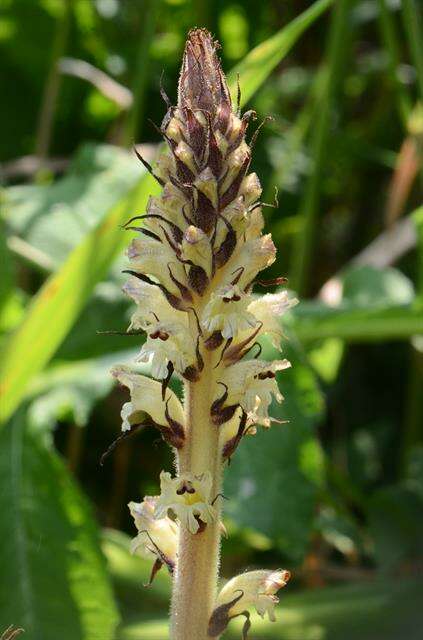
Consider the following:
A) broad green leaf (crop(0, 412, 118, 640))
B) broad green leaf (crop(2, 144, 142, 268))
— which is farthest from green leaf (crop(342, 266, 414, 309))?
broad green leaf (crop(0, 412, 118, 640))

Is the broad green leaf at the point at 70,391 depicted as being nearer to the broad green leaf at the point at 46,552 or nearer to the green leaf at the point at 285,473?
the broad green leaf at the point at 46,552

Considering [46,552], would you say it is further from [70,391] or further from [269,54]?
[269,54]

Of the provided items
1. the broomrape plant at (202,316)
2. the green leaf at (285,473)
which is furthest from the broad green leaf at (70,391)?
the broomrape plant at (202,316)

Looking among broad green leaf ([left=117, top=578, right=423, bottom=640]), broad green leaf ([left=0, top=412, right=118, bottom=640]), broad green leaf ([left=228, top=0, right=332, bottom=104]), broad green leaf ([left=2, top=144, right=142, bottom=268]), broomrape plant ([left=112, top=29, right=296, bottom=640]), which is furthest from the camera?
broad green leaf ([left=2, top=144, right=142, bottom=268])

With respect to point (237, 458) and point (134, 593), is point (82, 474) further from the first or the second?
point (237, 458)

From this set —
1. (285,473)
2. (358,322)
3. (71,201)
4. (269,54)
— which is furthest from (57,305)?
(71,201)

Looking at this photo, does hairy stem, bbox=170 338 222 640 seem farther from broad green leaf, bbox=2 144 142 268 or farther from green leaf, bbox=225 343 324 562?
broad green leaf, bbox=2 144 142 268

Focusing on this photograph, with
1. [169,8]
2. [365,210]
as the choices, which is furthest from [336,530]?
[169,8]
